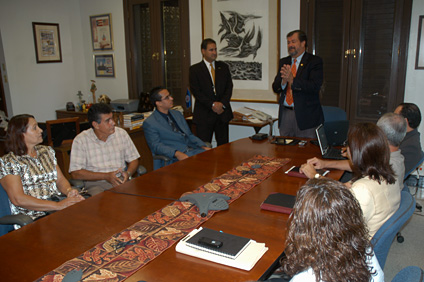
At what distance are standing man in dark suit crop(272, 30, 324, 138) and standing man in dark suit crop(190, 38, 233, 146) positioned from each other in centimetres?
78

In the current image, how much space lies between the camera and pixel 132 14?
5.88m

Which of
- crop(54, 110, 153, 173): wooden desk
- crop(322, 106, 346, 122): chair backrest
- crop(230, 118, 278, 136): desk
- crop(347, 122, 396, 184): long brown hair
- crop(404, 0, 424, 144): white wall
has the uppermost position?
crop(404, 0, 424, 144): white wall

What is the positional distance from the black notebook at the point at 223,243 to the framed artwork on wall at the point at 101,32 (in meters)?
5.24

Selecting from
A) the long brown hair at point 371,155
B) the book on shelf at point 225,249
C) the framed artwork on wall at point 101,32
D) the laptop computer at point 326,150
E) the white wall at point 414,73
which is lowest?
the book on shelf at point 225,249

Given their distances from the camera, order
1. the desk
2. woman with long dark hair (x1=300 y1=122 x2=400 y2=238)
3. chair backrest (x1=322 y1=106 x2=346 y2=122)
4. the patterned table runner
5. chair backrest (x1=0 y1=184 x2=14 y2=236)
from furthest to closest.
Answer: the desk, chair backrest (x1=322 y1=106 x2=346 y2=122), chair backrest (x1=0 y1=184 x2=14 y2=236), woman with long dark hair (x1=300 y1=122 x2=400 y2=238), the patterned table runner

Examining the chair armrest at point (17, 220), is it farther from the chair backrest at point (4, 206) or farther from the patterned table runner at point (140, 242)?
the patterned table runner at point (140, 242)

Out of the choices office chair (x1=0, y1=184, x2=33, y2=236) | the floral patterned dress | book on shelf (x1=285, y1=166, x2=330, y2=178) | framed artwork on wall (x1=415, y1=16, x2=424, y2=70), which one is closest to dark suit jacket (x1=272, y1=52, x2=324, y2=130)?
framed artwork on wall (x1=415, y1=16, x2=424, y2=70)

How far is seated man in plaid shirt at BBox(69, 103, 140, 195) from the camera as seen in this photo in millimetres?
2950

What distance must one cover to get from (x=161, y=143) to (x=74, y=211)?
62.7 inches

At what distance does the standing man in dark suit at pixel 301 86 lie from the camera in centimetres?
376

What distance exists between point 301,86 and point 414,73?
1.46 metres

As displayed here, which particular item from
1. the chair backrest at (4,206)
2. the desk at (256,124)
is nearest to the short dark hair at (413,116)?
the desk at (256,124)

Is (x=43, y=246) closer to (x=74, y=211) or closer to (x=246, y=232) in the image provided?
(x=74, y=211)

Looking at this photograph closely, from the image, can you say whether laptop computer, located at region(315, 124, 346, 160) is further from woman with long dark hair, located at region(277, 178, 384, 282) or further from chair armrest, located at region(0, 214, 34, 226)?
chair armrest, located at region(0, 214, 34, 226)
